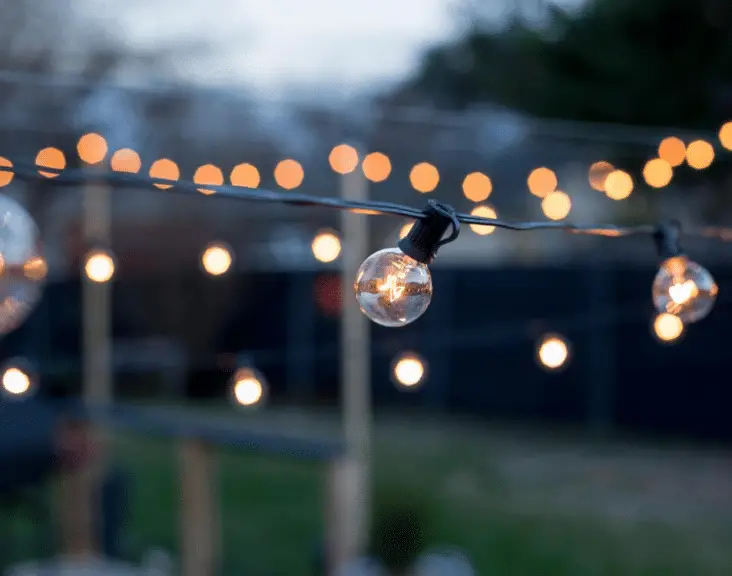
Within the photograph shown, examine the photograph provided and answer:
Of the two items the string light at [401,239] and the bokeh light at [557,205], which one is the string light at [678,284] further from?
the bokeh light at [557,205]

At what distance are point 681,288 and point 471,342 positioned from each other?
6161 mm

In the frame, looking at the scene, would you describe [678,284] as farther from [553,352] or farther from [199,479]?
[199,479]

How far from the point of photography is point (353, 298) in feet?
14.0

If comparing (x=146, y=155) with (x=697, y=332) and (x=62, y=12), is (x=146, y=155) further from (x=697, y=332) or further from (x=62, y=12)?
(x=697, y=332)

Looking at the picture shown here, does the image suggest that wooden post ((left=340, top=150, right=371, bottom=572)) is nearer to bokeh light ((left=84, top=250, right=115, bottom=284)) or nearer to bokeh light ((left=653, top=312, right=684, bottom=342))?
bokeh light ((left=84, top=250, right=115, bottom=284))

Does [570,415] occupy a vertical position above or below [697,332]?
below

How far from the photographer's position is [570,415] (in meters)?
7.69

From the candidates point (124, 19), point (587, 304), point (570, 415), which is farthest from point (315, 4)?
point (570, 415)

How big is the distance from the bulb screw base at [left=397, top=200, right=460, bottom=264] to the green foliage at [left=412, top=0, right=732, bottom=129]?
17.0 ft

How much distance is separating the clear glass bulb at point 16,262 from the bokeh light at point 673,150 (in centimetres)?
269

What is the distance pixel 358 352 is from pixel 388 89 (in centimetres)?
420

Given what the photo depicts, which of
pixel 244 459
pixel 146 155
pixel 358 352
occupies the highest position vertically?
pixel 146 155

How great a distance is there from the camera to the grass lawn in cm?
475

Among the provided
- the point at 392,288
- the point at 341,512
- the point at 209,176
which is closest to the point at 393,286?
the point at 392,288
